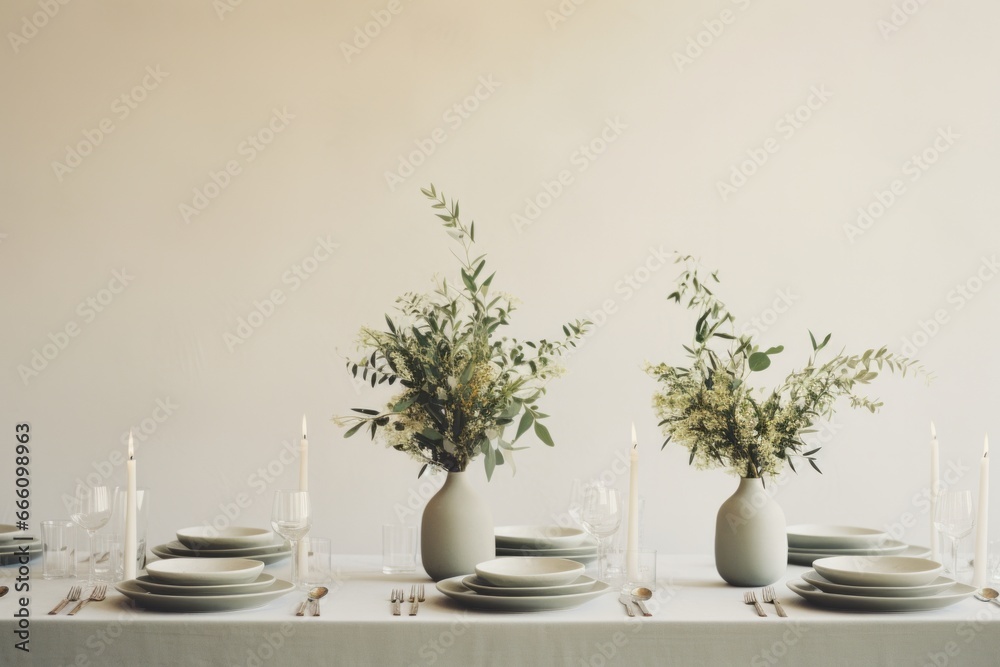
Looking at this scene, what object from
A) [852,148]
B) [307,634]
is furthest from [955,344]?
[307,634]

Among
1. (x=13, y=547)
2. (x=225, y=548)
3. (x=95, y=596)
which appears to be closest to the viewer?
(x=95, y=596)

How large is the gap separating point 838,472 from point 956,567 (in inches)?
54.0

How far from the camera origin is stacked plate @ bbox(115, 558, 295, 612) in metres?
1.48

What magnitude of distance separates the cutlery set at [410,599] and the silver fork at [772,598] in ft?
2.03

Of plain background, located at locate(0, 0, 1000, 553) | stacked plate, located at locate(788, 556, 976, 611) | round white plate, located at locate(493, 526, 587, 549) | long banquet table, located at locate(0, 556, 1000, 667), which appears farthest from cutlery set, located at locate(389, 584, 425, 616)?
plain background, located at locate(0, 0, 1000, 553)

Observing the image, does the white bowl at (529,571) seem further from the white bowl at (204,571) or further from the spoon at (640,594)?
the white bowl at (204,571)

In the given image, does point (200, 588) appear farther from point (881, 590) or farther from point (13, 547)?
point (881, 590)

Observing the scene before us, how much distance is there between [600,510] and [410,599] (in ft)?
1.25

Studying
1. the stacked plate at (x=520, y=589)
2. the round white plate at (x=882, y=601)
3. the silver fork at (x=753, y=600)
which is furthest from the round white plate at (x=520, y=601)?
the round white plate at (x=882, y=601)

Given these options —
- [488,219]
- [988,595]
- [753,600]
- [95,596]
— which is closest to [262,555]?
[95,596]

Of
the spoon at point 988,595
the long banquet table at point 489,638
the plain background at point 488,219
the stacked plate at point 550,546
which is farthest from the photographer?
the plain background at point 488,219

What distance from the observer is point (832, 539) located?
2.00 metres

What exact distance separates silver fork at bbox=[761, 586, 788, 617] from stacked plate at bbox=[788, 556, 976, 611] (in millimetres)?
39

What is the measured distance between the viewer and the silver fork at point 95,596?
148 cm
